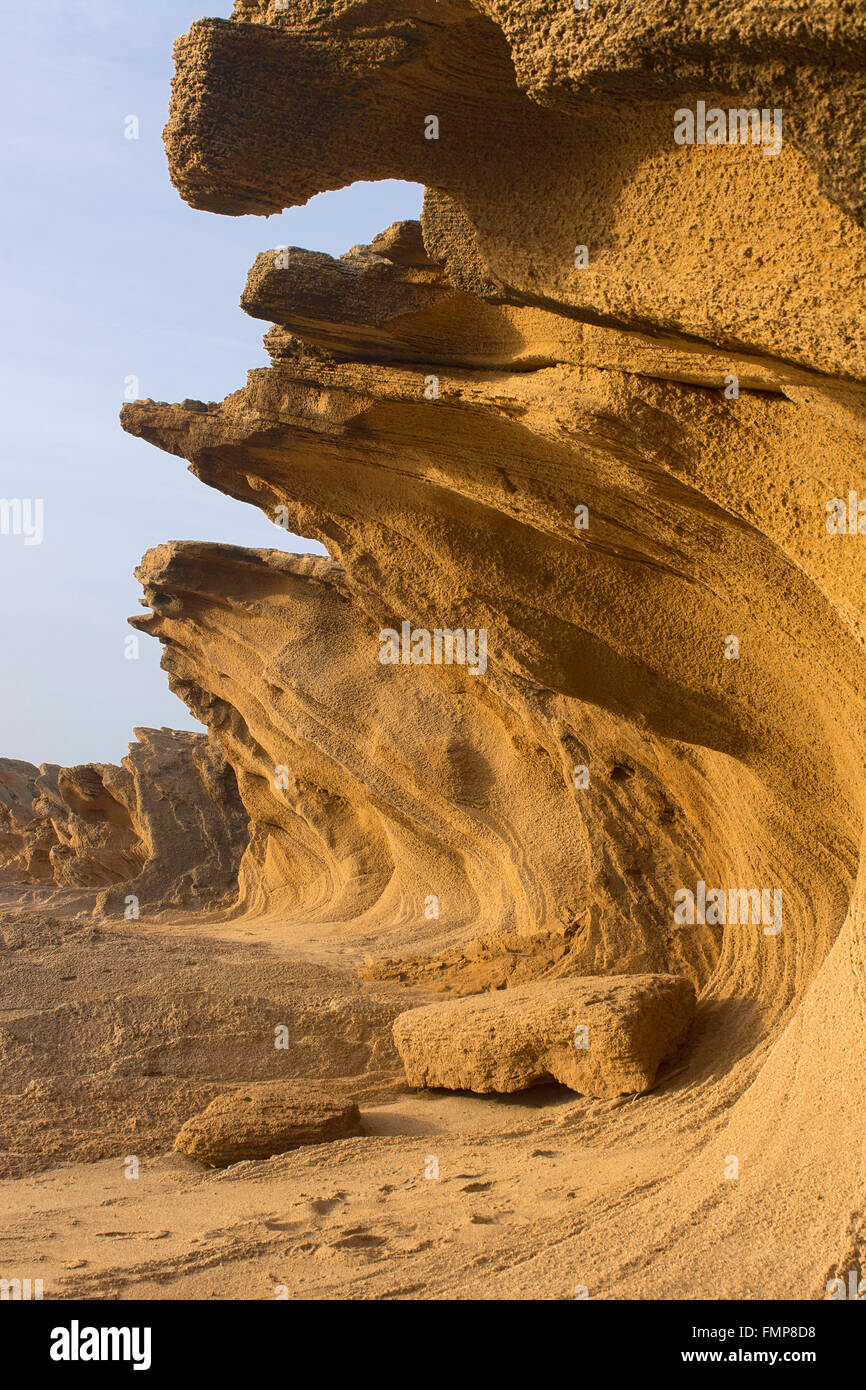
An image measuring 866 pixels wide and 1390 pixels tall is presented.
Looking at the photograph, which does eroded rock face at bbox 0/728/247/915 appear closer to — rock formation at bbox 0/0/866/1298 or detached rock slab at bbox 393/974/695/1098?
rock formation at bbox 0/0/866/1298

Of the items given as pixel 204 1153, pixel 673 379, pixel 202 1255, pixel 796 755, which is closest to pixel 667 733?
pixel 796 755

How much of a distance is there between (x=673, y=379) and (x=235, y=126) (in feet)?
5.51

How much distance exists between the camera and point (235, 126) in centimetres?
356

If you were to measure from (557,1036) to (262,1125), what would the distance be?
1470mm

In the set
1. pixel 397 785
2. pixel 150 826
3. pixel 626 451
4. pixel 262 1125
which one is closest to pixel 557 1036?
pixel 262 1125

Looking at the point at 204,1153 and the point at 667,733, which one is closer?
the point at 204,1153

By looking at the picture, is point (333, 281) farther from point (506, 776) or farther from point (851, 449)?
point (506, 776)

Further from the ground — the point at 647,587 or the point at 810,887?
the point at 647,587

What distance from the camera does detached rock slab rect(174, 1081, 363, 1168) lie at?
4.96m

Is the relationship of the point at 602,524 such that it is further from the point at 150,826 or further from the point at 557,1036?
the point at 150,826

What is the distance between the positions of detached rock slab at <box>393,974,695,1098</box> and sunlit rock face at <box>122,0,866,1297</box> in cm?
28

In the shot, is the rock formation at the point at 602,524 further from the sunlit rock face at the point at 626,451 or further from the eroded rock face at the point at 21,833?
the eroded rock face at the point at 21,833

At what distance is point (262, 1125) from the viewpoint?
5.01m

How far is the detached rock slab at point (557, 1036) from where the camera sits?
5145 millimetres
